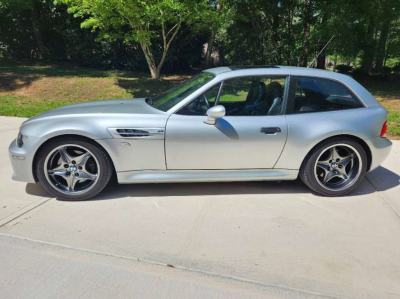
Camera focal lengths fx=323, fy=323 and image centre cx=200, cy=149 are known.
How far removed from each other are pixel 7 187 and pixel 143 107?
190 cm

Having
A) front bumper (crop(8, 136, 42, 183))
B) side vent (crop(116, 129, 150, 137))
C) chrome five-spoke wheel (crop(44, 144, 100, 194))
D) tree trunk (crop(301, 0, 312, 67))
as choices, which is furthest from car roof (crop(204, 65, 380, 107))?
tree trunk (crop(301, 0, 312, 67))

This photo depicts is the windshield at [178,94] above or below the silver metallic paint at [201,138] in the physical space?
above

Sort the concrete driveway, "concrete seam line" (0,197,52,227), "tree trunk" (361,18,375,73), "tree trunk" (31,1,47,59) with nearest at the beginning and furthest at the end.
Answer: the concrete driveway < "concrete seam line" (0,197,52,227) < "tree trunk" (361,18,375,73) < "tree trunk" (31,1,47,59)

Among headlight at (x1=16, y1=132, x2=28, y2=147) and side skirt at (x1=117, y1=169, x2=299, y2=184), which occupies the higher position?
headlight at (x1=16, y1=132, x2=28, y2=147)

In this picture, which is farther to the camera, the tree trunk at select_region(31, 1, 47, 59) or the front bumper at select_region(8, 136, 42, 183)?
the tree trunk at select_region(31, 1, 47, 59)

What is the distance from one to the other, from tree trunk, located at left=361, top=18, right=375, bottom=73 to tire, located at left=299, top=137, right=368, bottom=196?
11805mm

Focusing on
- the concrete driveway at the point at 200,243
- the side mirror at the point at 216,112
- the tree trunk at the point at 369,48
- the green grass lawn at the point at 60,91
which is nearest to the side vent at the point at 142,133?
the side mirror at the point at 216,112

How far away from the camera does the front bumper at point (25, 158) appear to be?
133 inches

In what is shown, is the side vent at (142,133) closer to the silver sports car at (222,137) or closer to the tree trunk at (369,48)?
the silver sports car at (222,137)

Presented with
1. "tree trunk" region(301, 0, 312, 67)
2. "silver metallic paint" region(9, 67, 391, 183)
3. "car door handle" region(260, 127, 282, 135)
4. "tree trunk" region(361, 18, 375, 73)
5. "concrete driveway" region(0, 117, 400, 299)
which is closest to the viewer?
"concrete driveway" region(0, 117, 400, 299)

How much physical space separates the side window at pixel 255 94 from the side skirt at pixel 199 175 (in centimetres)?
66

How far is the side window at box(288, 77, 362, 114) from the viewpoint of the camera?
3719 mm

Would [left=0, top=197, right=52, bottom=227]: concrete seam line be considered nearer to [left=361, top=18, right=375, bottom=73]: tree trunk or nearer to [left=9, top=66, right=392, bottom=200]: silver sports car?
[left=9, top=66, right=392, bottom=200]: silver sports car

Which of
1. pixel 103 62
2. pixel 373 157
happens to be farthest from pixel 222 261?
pixel 103 62
